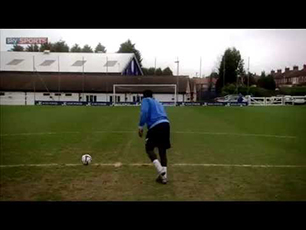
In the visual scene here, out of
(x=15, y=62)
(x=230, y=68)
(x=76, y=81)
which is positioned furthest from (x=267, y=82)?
(x=15, y=62)

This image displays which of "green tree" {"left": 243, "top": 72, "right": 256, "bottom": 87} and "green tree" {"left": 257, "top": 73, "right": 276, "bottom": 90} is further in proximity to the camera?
"green tree" {"left": 243, "top": 72, "right": 256, "bottom": 87}

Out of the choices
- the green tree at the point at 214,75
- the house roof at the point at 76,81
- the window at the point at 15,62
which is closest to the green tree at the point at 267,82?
the green tree at the point at 214,75

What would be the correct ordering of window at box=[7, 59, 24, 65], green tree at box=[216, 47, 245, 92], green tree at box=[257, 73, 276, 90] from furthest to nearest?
window at box=[7, 59, 24, 65] < green tree at box=[216, 47, 245, 92] < green tree at box=[257, 73, 276, 90]

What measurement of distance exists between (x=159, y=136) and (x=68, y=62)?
35.0 feet

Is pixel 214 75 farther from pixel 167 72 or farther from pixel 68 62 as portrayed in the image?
pixel 68 62

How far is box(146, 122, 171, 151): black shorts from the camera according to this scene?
5.14 meters

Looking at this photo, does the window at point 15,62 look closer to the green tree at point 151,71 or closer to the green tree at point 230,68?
the green tree at point 151,71

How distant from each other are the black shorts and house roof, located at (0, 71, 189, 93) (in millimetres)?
6022

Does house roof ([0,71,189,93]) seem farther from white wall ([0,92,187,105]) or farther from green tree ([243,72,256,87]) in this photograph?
green tree ([243,72,256,87])

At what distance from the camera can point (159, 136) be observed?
A: 5.16 meters

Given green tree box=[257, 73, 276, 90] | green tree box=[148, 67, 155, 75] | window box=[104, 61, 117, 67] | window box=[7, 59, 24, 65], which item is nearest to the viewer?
green tree box=[257, 73, 276, 90]

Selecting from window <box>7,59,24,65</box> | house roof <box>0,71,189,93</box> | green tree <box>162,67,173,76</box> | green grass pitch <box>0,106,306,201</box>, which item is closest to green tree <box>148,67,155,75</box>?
house roof <box>0,71,189,93</box>

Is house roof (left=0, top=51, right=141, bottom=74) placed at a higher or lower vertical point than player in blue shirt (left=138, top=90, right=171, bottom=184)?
higher

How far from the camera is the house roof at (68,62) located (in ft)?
46.1
